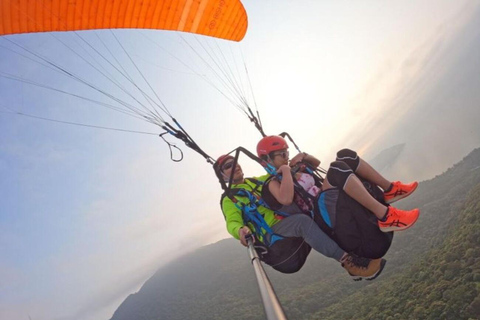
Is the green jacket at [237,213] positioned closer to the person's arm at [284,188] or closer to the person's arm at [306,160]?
the person's arm at [284,188]

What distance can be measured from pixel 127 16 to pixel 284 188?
20.8ft

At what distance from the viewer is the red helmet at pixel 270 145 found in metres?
3.62

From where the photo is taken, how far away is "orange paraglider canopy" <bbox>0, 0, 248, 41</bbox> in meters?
5.82

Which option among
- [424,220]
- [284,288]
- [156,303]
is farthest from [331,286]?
[156,303]

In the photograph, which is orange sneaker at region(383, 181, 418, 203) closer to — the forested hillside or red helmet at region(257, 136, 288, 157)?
red helmet at region(257, 136, 288, 157)

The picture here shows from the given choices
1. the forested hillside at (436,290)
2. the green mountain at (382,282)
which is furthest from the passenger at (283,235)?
the forested hillside at (436,290)

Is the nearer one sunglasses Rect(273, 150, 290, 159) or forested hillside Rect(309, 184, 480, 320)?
sunglasses Rect(273, 150, 290, 159)

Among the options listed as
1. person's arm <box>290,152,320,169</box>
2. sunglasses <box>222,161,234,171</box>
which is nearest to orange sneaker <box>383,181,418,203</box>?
person's arm <box>290,152,320,169</box>

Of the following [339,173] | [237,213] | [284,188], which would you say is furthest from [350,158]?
[237,213]

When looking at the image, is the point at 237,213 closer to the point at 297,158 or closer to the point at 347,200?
the point at 297,158

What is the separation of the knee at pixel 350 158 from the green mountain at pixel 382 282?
1832 millimetres

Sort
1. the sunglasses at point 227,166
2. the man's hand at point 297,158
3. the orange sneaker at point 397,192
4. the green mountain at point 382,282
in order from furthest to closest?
1. the green mountain at point 382,282
2. the sunglasses at point 227,166
3. the man's hand at point 297,158
4. the orange sneaker at point 397,192

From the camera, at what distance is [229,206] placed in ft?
12.1

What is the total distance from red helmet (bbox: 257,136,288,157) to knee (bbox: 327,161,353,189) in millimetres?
696
